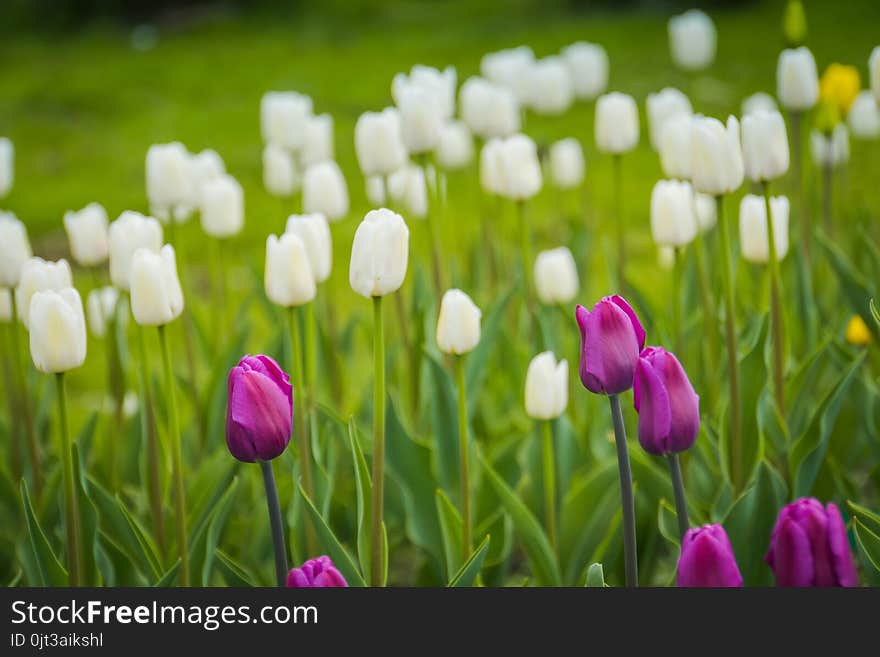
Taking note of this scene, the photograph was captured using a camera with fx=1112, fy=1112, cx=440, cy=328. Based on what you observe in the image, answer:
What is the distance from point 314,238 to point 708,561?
0.84 metres

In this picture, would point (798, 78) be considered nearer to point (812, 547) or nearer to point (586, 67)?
point (586, 67)

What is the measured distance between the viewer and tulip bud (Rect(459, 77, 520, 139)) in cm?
251

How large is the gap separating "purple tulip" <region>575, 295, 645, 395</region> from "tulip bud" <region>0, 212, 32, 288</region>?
1.02 meters

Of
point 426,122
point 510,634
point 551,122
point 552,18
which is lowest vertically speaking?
point 510,634

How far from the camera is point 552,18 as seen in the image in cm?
923

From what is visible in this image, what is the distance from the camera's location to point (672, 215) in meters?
1.96

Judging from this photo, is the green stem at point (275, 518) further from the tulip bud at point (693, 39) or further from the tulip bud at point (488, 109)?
the tulip bud at point (693, 39)

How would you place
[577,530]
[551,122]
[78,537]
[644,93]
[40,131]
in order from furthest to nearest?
[40,131], [644,93], [551,122], [577,530], [78,537]

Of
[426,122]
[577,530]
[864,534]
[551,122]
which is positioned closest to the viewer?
[864,534]

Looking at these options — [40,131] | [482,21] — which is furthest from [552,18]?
[40,131]

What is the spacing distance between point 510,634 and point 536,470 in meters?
0.86

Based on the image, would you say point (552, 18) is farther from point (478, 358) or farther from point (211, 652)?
point (211, 652)

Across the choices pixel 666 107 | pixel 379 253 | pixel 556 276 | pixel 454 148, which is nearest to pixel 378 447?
pixel 379 253

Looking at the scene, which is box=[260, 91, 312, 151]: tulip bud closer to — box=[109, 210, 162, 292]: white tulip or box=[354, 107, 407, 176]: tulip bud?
box=[354, 107, 407, 176]: tulip bud
